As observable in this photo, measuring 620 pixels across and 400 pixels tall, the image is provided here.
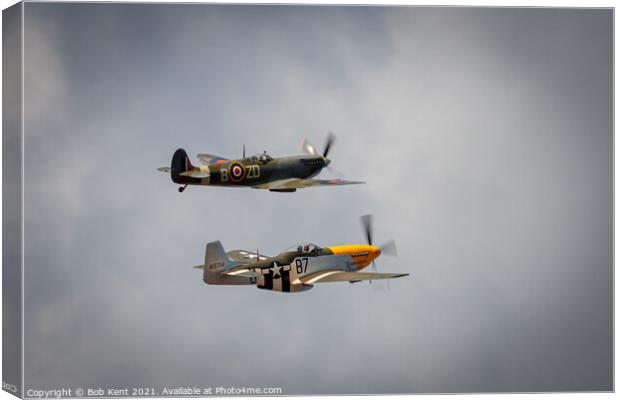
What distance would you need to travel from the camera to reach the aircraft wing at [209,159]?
57.1 ft

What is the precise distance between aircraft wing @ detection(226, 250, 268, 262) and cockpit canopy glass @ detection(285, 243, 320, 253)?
16.4 inches

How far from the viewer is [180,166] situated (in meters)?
17.2

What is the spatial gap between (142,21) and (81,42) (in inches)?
36.7

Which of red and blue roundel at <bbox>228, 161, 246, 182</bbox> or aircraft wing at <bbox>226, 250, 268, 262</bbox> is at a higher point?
red and blue roundel at <bbox>228, 161, 246, 182</bbox>

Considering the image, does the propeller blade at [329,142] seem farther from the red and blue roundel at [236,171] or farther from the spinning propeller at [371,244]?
the red and blue roundel at [236,171]

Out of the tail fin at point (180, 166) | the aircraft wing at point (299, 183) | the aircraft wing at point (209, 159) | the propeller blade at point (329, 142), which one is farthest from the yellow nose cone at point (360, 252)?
the tail fin at point (180, 166)

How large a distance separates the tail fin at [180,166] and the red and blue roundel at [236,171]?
567mm

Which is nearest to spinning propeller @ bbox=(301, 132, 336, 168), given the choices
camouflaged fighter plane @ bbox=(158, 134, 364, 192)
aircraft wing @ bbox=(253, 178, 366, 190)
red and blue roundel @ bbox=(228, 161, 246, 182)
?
camouflaged fighter plane @ bbox=(158, 134, 364, 192)

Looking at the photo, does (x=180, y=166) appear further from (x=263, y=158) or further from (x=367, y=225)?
(x=367, y=225)

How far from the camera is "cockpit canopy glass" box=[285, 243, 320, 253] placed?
17734mm

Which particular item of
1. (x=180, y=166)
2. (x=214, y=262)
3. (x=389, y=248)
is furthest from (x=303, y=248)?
(x=180, y=166)

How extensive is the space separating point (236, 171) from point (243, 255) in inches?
47.9

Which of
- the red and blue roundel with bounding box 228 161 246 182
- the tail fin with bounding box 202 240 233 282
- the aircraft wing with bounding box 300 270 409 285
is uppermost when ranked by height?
the red and blue roundel with bounding box 228 161 246 182

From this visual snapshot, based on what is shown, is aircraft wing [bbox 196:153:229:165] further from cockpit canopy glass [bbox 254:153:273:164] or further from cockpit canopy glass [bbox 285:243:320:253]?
cockpit canopy glass [bbox 285:243:320:253]
